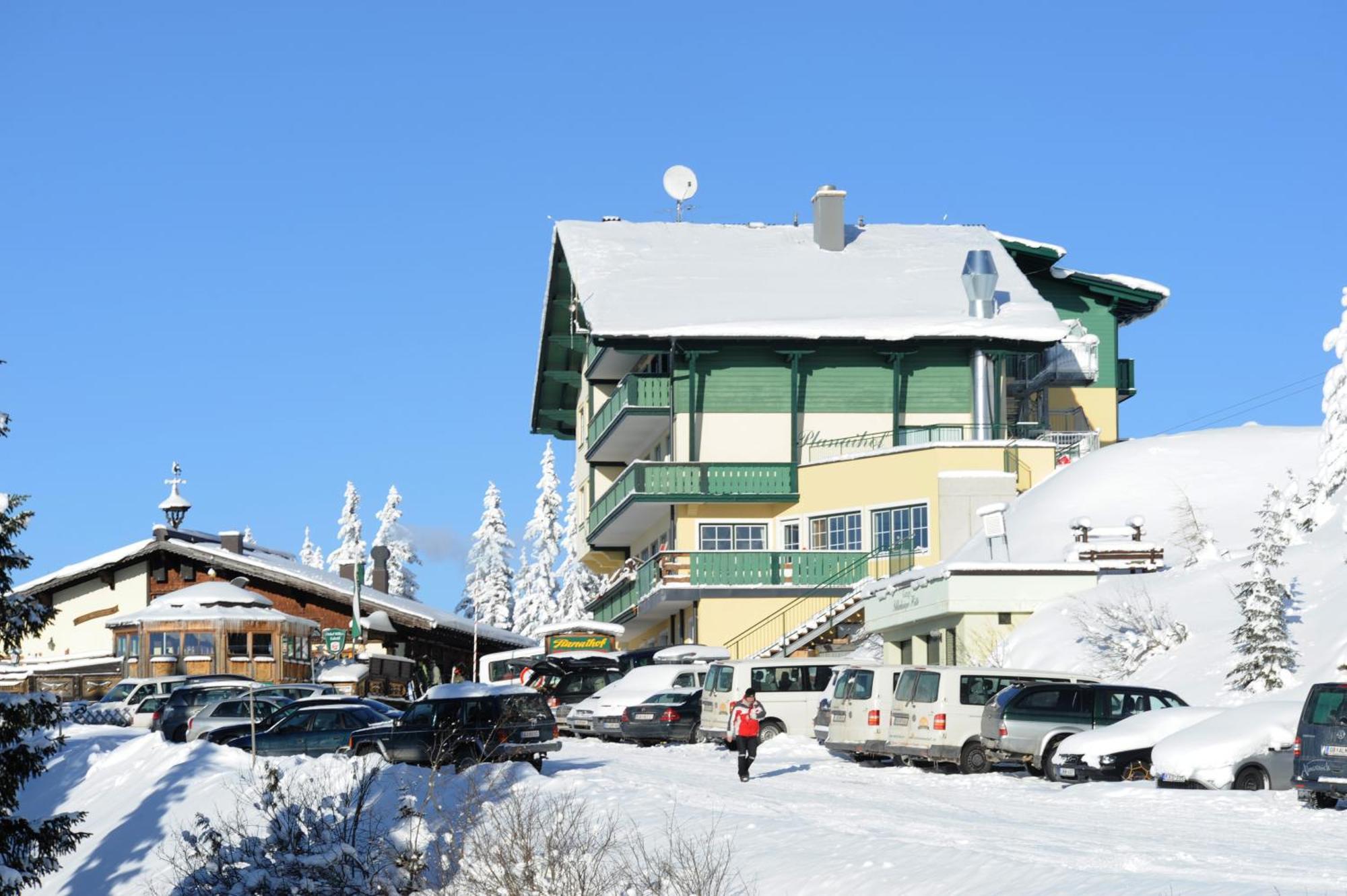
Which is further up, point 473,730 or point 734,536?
point 734,536

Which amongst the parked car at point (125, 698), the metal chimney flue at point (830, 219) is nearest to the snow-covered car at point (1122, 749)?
the parked car at point (125, 698)

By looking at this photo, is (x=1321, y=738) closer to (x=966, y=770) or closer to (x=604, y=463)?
(x=966, y=770)

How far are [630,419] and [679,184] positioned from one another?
41.9 feet

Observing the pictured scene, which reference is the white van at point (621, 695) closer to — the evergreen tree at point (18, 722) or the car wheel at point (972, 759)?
the car wheel at point (972, 759)

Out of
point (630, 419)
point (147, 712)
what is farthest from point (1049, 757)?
point (630, 419)

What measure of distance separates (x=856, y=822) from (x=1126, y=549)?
70.3 ft

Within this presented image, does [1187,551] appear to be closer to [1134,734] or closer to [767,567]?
[767,567]

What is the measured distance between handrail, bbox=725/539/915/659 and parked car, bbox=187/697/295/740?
18393 mm

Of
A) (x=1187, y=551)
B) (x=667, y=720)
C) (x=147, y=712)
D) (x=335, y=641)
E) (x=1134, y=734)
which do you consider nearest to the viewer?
(x=1134, y=734)

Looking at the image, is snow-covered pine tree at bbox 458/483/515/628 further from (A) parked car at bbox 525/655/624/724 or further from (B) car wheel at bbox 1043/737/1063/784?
(B) car wheel at bbox 1043/737/1063/784

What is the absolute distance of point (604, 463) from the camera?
66375 millimetres

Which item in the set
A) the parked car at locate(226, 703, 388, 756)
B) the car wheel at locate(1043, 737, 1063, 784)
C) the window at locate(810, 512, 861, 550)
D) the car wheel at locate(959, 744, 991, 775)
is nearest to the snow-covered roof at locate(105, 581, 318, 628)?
the window at locate(810, 512, 861, 550)

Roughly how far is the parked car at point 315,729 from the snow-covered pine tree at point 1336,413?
1636 cm

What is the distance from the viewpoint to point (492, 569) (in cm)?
10500
